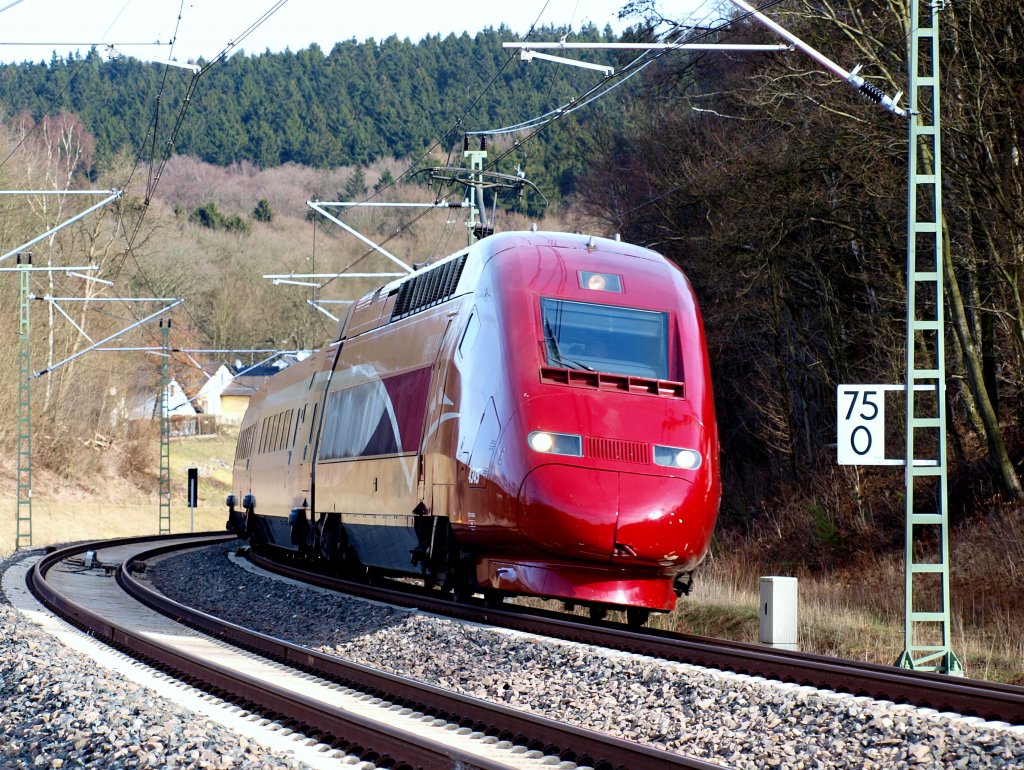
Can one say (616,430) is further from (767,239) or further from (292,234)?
(292,234)

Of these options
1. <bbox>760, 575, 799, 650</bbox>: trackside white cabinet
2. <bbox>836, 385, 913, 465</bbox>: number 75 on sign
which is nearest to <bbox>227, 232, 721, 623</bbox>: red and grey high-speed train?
<bbox>760, 575, 799, 650</bbox>: trackside white cabinet

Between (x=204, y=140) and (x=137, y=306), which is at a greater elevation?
(x=204, y=140)

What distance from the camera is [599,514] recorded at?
38.7 feet

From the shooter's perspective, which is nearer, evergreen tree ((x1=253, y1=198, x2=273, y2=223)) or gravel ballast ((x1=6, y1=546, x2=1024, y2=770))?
gravel ballast ((x1=6, y1=546, x2=1024, y2=770))

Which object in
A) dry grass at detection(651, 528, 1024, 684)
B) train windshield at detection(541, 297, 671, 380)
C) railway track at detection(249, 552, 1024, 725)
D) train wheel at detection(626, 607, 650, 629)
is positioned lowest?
dry grass at detection(651, 528, 1024, 684)

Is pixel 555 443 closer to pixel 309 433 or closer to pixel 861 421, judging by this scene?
pixel 861 421

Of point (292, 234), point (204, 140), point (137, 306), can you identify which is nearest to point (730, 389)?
point (137, 306)

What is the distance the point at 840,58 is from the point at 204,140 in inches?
3273

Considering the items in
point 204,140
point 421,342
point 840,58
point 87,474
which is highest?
point 204,140

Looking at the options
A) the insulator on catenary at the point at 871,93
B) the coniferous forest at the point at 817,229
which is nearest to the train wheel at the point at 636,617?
the insulator on catenary at the point at 871,93

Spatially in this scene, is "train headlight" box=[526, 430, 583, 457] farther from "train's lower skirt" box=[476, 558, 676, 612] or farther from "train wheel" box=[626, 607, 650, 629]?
"train wheel" box=[626, 607, 650, 629]

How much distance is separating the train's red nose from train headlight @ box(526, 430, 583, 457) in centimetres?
14

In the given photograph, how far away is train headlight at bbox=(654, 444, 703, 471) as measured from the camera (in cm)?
1222

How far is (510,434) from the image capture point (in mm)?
12086
